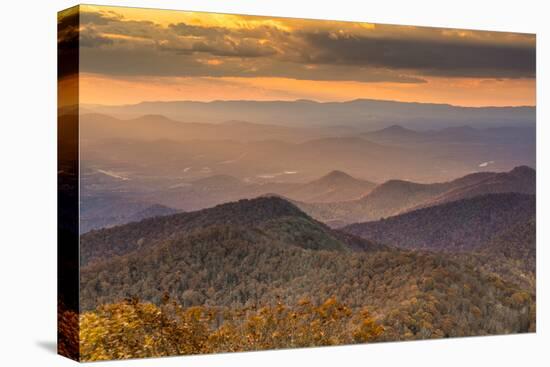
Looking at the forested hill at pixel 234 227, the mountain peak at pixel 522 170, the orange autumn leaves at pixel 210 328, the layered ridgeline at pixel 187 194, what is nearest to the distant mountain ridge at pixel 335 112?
the mountain peak at pixel 522 170

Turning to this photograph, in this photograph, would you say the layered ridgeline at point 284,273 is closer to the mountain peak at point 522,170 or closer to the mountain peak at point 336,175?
the mountain peak at point 336,175

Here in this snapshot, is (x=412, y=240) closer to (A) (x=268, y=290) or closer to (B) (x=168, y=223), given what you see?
(A) (x=268, y=290)

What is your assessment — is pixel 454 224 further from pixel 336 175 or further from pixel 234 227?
pixel 234 227

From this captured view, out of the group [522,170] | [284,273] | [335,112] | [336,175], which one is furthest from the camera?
[522,170]

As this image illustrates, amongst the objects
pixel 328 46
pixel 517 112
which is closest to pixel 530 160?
pixel 517 112

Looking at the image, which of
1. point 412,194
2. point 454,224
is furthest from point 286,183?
point 454,224

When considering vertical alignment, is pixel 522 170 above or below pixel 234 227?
above
